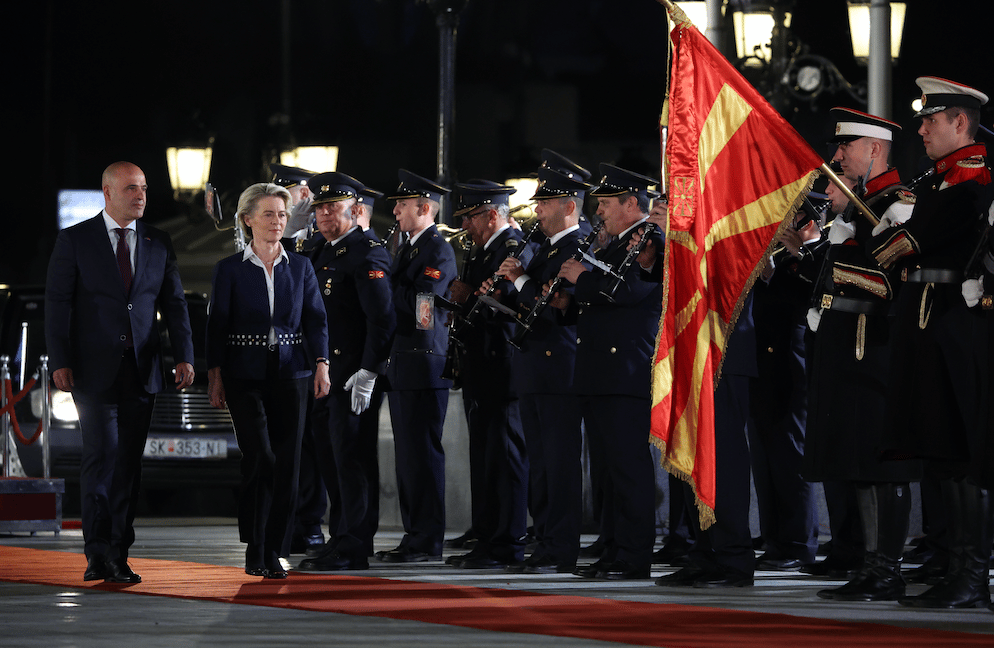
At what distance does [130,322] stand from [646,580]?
2.82m

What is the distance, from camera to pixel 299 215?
34.2 feet

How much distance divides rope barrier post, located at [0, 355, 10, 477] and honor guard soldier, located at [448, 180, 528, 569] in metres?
4.16

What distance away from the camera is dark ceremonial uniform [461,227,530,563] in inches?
377

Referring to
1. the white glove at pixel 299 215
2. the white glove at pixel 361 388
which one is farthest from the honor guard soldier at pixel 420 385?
the white glove at pixel 299 215

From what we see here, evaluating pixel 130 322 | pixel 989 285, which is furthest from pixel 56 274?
pixel 989 285

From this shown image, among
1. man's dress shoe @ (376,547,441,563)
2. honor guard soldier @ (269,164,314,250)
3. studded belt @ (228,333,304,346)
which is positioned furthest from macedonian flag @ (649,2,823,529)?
honor guard soldier @ (269,164,314,250)

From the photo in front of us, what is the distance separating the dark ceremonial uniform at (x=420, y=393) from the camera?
9.64m

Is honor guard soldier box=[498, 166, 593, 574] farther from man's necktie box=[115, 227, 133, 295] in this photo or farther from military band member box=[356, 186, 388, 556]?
man's necktie box=[115, 227, 133, 295]

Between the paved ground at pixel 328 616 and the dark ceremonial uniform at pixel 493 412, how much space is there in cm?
61

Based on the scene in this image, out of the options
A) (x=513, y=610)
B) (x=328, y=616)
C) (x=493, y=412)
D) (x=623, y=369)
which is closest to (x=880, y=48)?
(x=493, y=412)

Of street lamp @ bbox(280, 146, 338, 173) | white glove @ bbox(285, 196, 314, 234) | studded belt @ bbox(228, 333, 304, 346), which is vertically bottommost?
studded belt @ bbox(228, 333, 304, 346)

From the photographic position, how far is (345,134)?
22.6m

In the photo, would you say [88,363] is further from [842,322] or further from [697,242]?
[842,322]

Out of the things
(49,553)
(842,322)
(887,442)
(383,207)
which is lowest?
(49,553)
